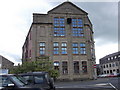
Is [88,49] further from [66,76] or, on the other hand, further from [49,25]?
[49,25]

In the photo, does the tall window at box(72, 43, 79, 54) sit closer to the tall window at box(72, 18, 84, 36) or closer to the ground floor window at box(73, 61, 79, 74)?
the ground floor window at box(73, 61, 79, 74)

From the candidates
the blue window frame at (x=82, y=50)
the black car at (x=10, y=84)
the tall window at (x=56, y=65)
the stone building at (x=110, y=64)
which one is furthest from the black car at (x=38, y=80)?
the stone building at (x=110, y=64)

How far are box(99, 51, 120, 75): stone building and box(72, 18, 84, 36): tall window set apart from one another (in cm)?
3845

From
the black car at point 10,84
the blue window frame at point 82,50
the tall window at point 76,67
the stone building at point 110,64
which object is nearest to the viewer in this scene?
the black car at point 10,84

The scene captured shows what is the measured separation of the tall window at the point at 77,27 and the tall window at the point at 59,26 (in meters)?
2.42

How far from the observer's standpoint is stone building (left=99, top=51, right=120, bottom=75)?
73.5 meters

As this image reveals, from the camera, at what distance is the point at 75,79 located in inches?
1358

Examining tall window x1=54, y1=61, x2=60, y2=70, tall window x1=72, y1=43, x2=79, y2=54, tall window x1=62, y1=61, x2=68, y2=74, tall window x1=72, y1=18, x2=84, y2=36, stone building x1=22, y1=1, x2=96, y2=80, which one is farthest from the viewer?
tall window x1=72, y1=18, x2=84, y2=36

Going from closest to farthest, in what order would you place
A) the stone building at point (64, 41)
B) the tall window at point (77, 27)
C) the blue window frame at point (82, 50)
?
the stone building at point (64, 41) → the blue window frame at point (82, 50) → the tall window at point (77, 27)

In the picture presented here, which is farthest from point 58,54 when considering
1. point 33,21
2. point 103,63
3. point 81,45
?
point 103,63

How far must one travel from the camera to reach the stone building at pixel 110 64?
241ft

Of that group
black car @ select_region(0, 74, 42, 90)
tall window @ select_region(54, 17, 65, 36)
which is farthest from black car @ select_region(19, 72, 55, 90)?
tall window @ select_region(54, 17, 65, 36)

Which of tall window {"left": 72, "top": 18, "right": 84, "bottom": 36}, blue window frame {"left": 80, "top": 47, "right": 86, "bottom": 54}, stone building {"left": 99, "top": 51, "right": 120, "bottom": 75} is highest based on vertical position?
→ tall window {"left": 72, "top": 18, "right": 84, "bottom": 36}

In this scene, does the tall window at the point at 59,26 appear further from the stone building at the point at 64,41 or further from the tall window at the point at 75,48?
the tall window at the point at 75,48
